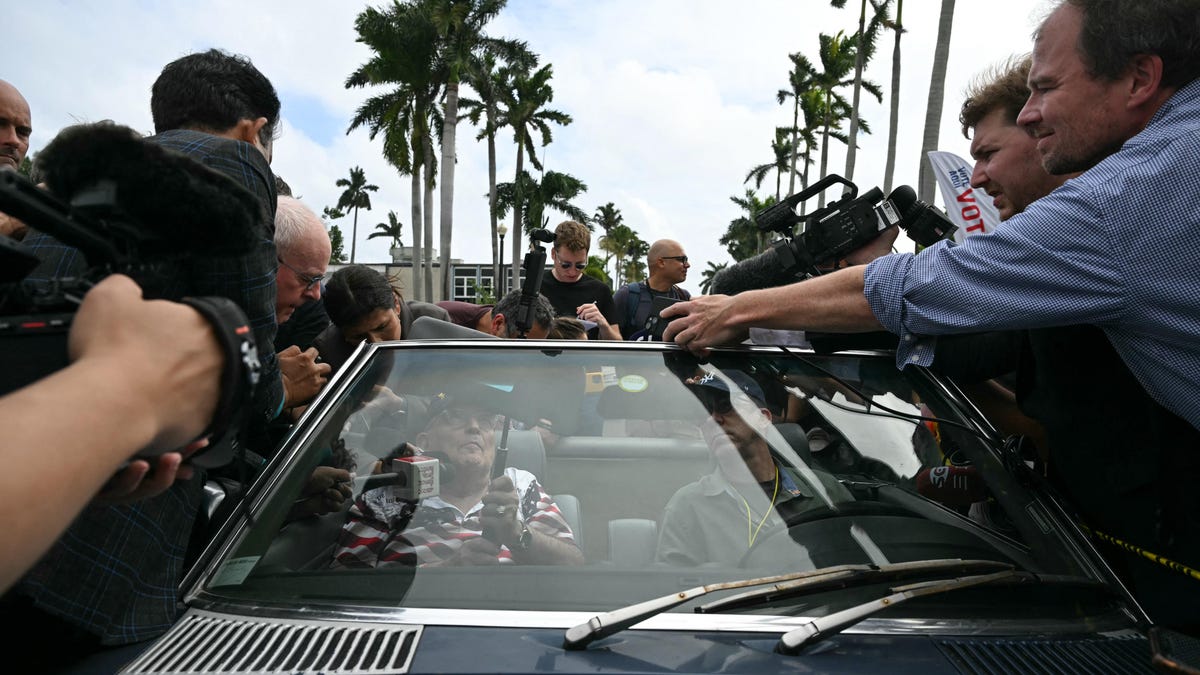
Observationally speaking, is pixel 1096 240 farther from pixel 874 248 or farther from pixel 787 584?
pixel 874 248

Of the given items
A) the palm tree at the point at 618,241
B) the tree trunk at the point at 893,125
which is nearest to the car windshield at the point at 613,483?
the tree trunk at the point at 893,125

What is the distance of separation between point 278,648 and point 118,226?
743mm

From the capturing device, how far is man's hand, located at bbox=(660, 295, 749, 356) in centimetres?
216

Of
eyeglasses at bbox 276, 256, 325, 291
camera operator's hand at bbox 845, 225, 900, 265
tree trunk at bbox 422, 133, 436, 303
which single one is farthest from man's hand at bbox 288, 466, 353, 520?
tree trunk at bbox 422, 133, 436, 303

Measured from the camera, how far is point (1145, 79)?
5.87 feet

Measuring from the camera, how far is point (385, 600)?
154 cm

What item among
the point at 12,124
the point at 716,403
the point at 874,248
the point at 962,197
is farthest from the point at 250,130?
the point at 962,197

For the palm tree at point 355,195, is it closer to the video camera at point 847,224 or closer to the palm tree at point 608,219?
the palm tree at point 608,219

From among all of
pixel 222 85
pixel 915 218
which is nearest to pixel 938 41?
pixel 915 218

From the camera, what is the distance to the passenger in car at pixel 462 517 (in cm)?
179

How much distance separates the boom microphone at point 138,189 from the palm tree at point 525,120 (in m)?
38.0

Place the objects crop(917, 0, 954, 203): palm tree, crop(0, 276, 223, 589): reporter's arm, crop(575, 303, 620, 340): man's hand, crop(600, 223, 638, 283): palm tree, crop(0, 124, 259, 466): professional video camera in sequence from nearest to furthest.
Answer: crop(0, 276, 223, 589): reporter's arm, crop(0, 124, 259, 466): professional video camera, crop(575, 303, 620, 340): man's hand, crop(917, 0, 954, 203): palm tree, crop(600, 223, 638, 283): palm tree

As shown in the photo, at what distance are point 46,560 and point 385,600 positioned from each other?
1.92 feet

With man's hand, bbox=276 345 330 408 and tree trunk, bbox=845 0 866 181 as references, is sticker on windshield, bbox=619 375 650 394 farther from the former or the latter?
tree trunk, bbox=845 0 866 181
